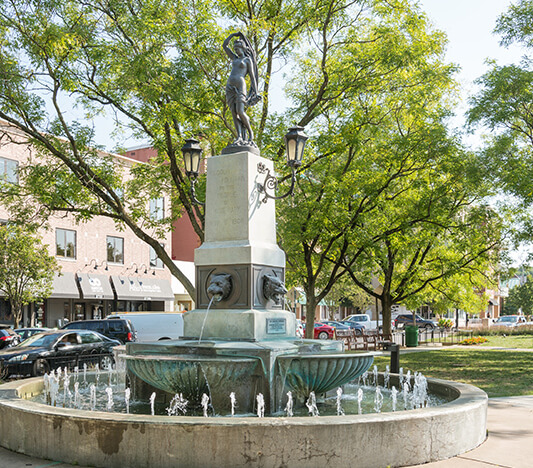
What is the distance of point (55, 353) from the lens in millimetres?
16703

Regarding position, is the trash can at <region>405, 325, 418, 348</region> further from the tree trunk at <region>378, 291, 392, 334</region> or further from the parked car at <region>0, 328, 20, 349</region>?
the parked car at <region>0, 328, 20, 349</region>

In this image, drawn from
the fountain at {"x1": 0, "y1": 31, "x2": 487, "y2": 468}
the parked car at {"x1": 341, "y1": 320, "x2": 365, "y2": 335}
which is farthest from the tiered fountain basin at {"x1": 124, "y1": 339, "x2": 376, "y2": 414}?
the parked car at {"x1": 341, "y1": 320, "x2": 365, "y2": 335}

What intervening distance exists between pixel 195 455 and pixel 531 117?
18600 millimetres

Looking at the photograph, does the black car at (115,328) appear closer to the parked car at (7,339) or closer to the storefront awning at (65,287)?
the parked car at (7,339)

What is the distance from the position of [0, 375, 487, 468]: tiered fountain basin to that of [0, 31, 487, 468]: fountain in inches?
0.4

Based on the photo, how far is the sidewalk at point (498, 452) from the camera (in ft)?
20.7

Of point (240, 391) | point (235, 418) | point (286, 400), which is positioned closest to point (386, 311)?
point (286, 400)

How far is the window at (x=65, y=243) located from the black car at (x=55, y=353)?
19.3m

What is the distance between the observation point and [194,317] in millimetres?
9492

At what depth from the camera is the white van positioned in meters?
24.7

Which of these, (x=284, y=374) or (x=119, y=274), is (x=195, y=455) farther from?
(x=119, y=274)

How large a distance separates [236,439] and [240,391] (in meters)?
2.03

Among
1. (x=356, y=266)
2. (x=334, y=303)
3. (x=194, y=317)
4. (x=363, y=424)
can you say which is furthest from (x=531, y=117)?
(x=334, y=303)

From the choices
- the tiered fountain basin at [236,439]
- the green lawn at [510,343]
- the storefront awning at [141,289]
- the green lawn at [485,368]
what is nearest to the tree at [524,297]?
the green lawn at [510,343]
